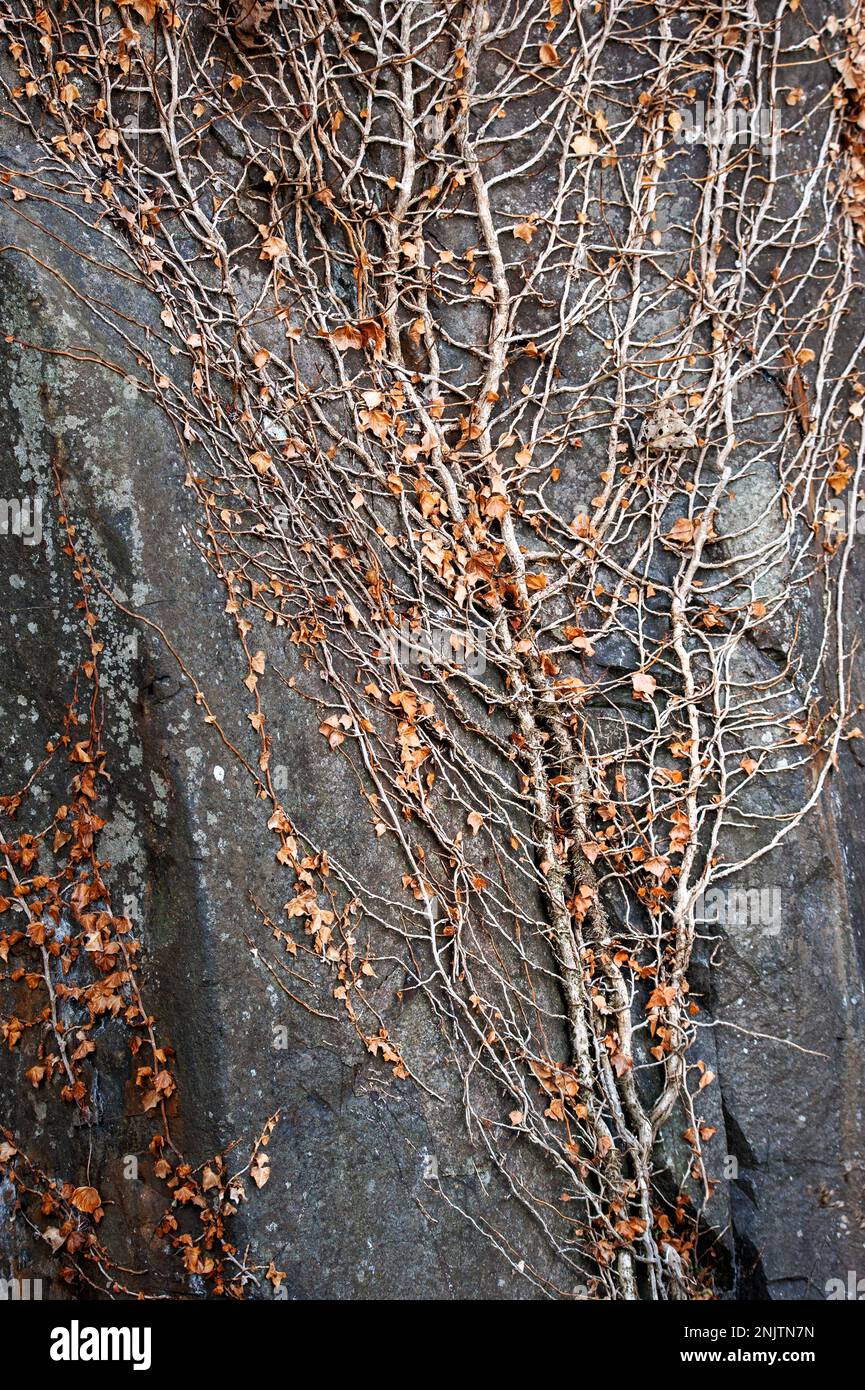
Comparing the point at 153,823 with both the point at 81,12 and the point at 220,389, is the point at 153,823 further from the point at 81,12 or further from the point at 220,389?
the point at 81,12

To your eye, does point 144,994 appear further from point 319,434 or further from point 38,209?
point 38,209

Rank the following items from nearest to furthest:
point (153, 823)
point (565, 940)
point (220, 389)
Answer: point (153, 823) → point (220, 389) → point (565, 940)

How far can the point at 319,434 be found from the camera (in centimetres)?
304

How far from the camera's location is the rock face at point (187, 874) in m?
2.68

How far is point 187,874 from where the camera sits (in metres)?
2.69

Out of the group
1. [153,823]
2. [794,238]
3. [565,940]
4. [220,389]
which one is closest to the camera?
[153,823]

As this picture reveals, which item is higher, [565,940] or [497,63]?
[497,63]

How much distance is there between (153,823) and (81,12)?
92.1 inches

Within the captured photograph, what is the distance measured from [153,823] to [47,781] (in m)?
0.35

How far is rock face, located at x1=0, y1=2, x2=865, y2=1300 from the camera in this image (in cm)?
268

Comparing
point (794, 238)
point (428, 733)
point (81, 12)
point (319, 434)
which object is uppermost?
point (81, 12)

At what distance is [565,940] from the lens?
313 cm

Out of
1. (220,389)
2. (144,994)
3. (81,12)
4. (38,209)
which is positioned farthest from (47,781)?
(81,12)

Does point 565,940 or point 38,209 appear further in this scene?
point 565,940
